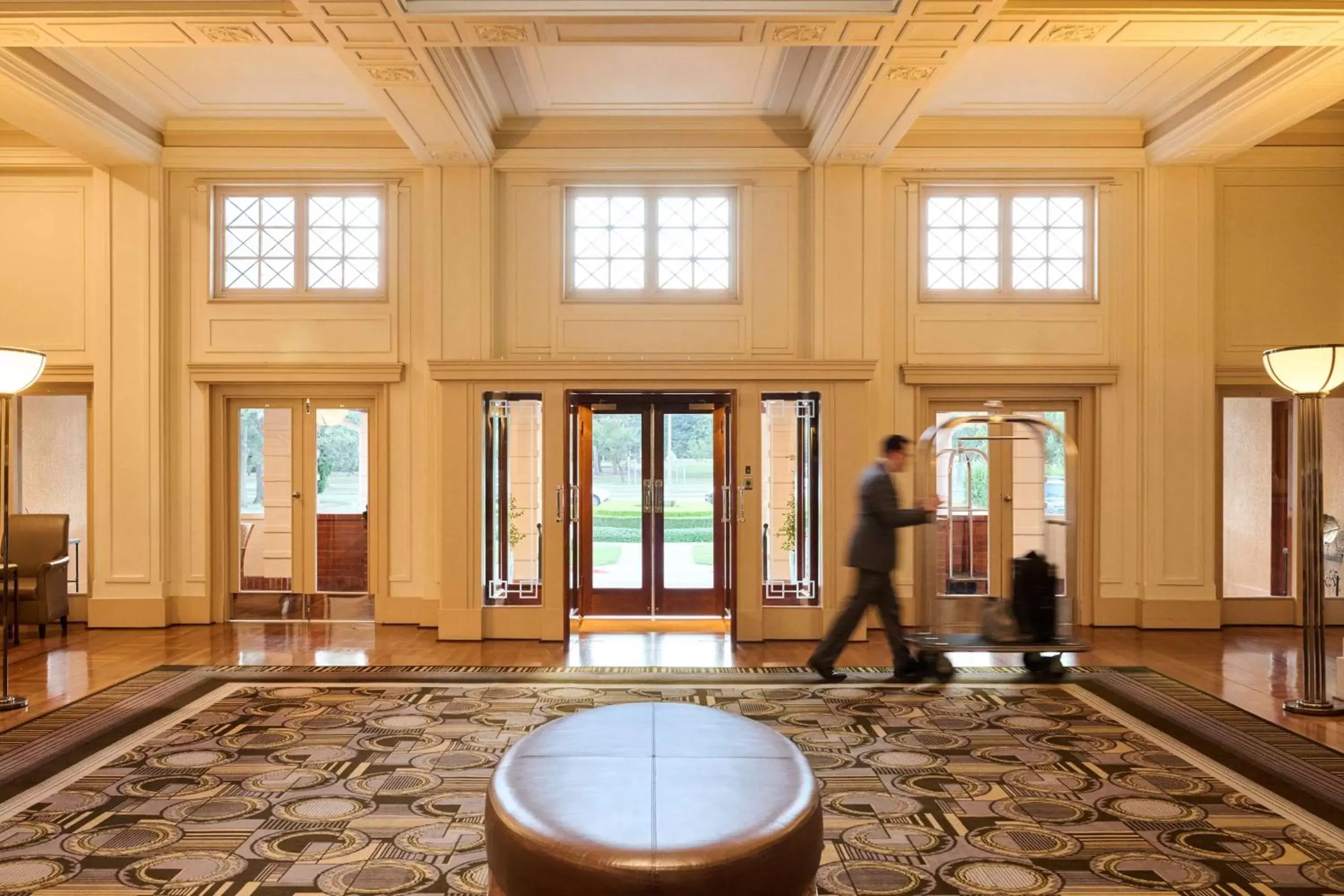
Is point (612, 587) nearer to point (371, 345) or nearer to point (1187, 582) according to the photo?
point (371, 345)

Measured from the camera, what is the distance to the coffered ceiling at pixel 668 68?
5.33 metres

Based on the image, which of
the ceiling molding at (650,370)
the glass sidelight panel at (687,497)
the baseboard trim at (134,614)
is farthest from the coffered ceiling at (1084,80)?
the baseboard trim at (134,614)

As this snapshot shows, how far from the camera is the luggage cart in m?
6.17

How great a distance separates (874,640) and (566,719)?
4.63 m

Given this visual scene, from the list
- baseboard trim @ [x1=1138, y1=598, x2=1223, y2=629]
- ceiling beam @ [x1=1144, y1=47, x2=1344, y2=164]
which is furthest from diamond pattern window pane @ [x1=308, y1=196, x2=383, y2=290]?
baseboard trim @ [x1=1138, y1=598, x2=1223, y2=629]

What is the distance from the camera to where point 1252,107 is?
6828 mm

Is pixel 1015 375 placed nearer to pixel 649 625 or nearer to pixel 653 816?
pixel 649 625

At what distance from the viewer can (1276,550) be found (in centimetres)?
832

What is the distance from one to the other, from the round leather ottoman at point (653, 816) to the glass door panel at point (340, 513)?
5.63m

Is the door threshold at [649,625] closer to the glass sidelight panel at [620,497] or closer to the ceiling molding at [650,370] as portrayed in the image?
the glass sidelight panel at [620,497]

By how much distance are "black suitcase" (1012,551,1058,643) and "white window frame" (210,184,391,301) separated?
588 centimetres

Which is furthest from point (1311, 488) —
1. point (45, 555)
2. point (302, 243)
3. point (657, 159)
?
point (45, 555)

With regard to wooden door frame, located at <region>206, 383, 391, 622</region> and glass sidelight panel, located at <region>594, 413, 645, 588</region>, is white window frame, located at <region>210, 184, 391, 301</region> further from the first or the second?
glass sidelight panel, located at <region>594, 413, 645, 588</region>

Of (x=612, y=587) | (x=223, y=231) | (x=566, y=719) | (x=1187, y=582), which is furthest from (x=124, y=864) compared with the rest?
(x=1187, y=582)
